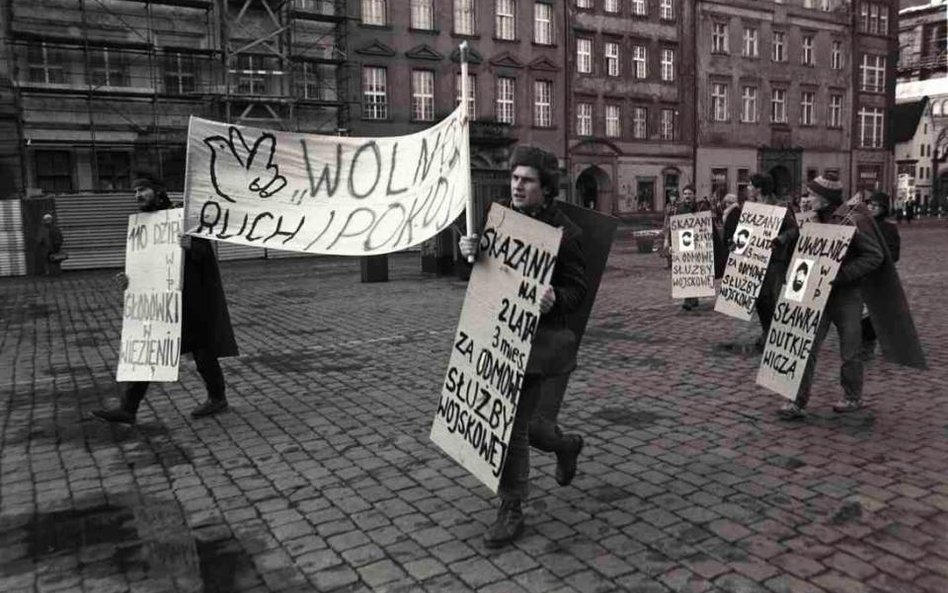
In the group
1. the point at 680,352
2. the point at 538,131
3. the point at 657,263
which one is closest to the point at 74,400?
the point at 680,352

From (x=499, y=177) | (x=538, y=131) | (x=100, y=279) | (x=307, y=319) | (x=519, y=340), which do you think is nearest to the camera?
(x=519, y=340)

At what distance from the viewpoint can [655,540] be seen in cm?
396

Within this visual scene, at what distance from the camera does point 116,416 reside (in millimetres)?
6285

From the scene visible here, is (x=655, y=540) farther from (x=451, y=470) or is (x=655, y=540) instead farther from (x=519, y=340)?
(x=451, y=470)

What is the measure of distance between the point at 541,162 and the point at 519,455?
1.46m

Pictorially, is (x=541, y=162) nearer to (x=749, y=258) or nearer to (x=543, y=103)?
(x=749, y=258)

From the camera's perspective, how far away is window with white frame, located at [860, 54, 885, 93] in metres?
55.0

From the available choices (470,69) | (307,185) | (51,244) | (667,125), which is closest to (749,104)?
(667,125)

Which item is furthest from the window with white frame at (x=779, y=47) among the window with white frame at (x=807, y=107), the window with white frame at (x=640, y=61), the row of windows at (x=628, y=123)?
the window with white frame at (x=640, y=61)

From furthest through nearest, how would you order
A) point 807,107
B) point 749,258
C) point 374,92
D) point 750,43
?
point 807,107 < point 750,43 < point 374,92 < point 749,258

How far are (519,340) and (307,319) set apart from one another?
29.5 feet

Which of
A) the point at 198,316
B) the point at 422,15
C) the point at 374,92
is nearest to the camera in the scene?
the point at 198,316

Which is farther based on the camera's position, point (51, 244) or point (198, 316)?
point (51, 244)

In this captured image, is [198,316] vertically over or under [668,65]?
under
